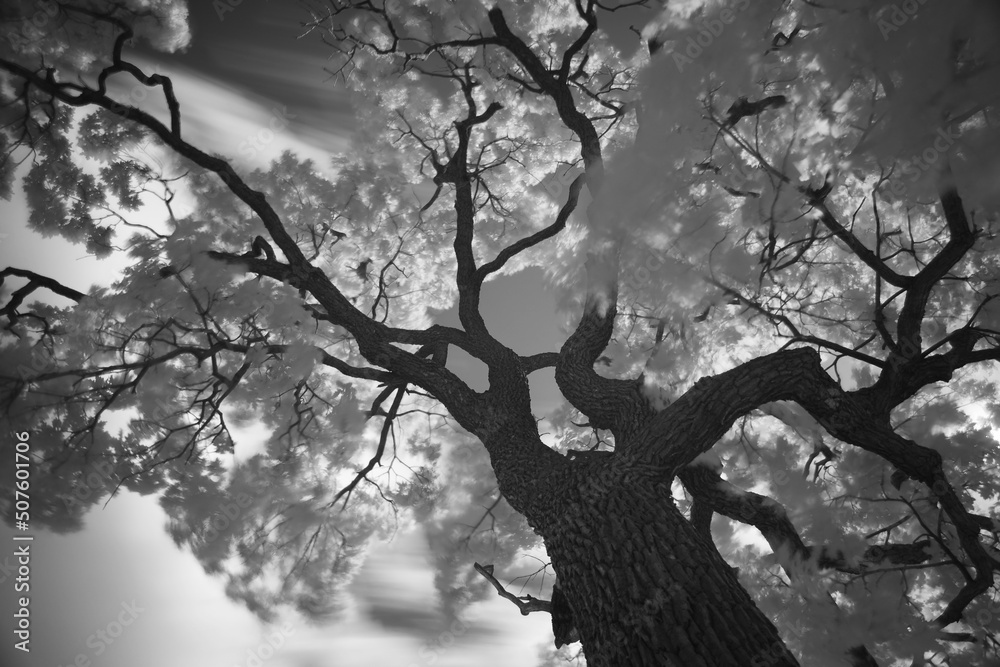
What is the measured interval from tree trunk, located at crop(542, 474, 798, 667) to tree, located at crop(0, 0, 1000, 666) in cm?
1

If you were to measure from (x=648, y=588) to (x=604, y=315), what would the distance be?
1.92 m

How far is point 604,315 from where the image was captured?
3.12m

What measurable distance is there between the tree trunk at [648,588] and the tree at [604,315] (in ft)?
0.04

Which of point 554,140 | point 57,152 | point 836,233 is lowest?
point 836,233

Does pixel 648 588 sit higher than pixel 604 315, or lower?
lower

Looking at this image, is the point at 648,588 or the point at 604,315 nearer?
the point at 648,588

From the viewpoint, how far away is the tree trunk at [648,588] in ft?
4.33

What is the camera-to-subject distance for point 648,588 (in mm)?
1493

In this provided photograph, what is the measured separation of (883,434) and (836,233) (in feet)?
3.82

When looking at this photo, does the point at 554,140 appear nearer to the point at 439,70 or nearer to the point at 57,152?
the point at 439,70

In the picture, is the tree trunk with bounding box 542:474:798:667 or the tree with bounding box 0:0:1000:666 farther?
the tree with bounding box 0:0:1000:666

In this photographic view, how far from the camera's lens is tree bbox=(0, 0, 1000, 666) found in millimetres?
1794

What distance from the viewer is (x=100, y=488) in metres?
3.19

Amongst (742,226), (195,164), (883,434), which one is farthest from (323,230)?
(883,434)
